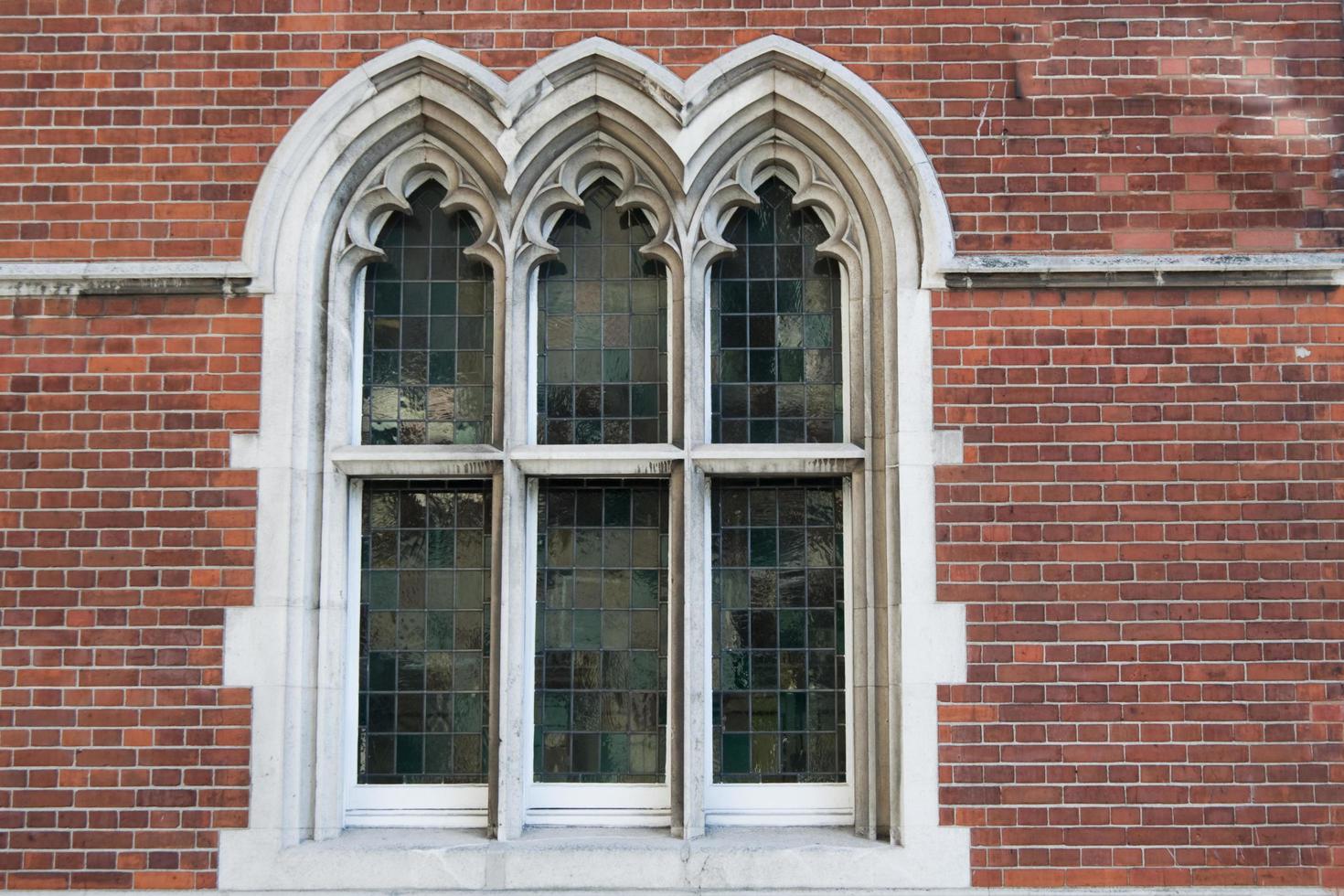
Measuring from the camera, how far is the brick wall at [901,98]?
5852 mm

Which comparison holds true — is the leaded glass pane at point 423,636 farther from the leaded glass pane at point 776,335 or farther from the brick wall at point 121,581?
the leaded glass pane at point 776,335

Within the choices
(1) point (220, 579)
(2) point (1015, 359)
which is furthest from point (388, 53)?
(2) point (1015, 359)

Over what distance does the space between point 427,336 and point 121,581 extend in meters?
1.58

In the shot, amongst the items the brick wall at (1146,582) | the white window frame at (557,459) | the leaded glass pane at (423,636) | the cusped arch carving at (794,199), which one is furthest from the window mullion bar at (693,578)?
the brick wall at (1146,582)

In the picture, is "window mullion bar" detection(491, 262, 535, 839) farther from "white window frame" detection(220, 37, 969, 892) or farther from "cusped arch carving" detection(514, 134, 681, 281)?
"cusped arch carving" detection(514, 134, 681, 281)

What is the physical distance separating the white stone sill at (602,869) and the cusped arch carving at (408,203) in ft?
7.83

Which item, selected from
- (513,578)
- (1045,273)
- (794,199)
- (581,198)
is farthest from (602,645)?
(1045,273)

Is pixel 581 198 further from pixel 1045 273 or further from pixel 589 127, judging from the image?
pixel 1045 273

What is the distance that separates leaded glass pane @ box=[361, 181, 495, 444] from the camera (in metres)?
6.07

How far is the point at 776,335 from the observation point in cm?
606

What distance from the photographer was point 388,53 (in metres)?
5.97

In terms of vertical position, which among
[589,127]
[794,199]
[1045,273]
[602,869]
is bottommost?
[602,869]

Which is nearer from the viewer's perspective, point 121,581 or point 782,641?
point 121,581

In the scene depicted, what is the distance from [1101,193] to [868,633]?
2.03 meters
